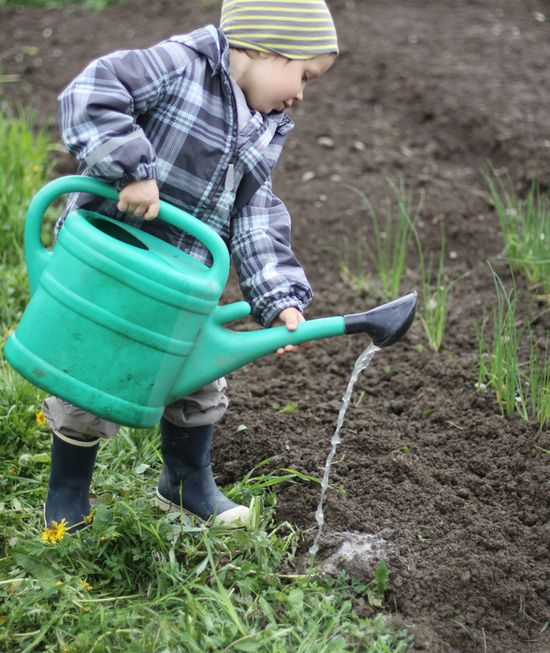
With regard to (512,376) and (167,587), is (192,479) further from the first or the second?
(512,376)

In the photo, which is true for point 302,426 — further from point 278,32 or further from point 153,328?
point 278,32

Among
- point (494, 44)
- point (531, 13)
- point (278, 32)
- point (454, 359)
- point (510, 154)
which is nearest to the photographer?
point (278, 32)

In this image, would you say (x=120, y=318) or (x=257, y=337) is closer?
(x=120, y=318)

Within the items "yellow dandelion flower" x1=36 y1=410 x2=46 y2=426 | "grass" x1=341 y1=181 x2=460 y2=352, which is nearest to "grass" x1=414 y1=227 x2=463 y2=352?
"grass" x1=341 y1=181 x2=460 y2=352

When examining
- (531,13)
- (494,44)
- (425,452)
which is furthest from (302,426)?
(531,13)

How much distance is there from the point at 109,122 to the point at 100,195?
165 mm

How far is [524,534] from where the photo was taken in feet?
7.52

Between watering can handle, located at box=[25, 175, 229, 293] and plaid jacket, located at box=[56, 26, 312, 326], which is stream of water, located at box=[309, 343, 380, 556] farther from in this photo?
watering can handle, located at box=[25, 175, 229, 293]

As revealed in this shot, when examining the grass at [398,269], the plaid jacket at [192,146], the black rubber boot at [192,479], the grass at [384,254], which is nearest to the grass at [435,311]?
the grass at [398,269]

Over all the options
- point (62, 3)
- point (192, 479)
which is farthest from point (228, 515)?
point (62, 3)

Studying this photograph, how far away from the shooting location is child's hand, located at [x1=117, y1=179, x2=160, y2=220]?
1.84 metres

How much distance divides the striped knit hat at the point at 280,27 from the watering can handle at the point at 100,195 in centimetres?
42

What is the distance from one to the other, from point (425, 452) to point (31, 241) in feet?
4.14

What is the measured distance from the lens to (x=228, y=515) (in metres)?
2.28
